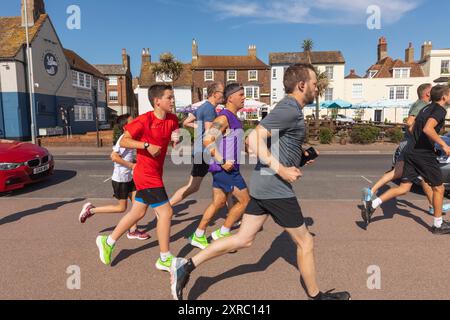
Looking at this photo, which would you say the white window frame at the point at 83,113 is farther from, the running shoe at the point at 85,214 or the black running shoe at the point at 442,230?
the black running shoe at the point at 442,230

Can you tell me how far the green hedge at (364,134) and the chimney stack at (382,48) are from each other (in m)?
36.8

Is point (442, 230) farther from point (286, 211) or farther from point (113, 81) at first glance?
point (113, 81)

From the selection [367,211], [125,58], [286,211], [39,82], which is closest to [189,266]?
[286,211]

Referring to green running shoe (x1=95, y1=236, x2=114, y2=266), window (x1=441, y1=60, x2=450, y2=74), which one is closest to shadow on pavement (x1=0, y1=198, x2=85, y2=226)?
green running shoe (x1=95, y1=236, x2=114, y2=266)

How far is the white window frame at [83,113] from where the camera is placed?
29953 millimetres

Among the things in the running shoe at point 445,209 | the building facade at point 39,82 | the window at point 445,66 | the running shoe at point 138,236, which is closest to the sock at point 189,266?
the running shoe at point 138,236

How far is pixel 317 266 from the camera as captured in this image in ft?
11.5

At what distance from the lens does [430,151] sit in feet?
14.3

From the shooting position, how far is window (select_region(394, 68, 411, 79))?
Result: 43.0 metres

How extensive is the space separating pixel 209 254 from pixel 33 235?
9.58 ft

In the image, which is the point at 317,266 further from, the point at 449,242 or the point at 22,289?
the point at 22,289

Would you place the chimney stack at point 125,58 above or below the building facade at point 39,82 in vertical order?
above

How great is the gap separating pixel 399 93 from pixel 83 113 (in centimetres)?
3715

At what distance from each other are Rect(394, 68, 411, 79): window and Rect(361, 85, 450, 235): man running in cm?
4438
